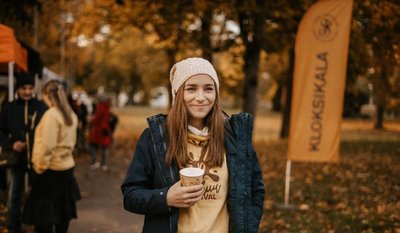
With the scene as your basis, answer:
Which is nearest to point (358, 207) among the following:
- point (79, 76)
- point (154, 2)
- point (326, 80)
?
point (326, 80)

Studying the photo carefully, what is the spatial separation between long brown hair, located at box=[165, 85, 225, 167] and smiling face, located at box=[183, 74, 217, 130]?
36 millimetres

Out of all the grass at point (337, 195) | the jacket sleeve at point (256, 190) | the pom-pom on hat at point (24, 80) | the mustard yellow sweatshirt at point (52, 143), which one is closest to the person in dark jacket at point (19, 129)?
the pom-pom on hat at point (24, 80)

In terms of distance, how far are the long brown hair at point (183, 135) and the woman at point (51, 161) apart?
10.4ft

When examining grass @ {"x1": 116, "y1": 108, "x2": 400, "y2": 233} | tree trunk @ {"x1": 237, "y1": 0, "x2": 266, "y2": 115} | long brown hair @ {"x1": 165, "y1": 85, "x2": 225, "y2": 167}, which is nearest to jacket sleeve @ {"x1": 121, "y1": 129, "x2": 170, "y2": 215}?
long brown hair @ {"x1": 165, "y1": 85, "x2": 225, "y2": 167}

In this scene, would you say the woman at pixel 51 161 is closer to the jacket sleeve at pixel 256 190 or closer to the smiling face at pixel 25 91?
the smiling face at pixel 25 91

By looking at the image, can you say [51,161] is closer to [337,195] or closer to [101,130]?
[337,195]

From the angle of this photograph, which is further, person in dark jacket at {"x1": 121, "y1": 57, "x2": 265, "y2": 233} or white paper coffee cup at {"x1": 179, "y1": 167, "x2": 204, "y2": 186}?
person in dark jacket at {"x1": 121, "y1": 57, "x2": 265, "y2": 233}

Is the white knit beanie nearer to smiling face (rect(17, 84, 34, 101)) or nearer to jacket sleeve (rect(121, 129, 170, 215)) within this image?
jacket sleeve (rect(121, 129, 170, 215))

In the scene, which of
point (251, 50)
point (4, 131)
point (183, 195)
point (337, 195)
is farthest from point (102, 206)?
point (251, 50)

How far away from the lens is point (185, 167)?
2480 mm

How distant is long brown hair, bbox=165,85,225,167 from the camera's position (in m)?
2.46

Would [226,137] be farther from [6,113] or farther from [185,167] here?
[6,113]

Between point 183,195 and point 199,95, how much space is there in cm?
60

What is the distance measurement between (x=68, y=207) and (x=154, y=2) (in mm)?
7833
